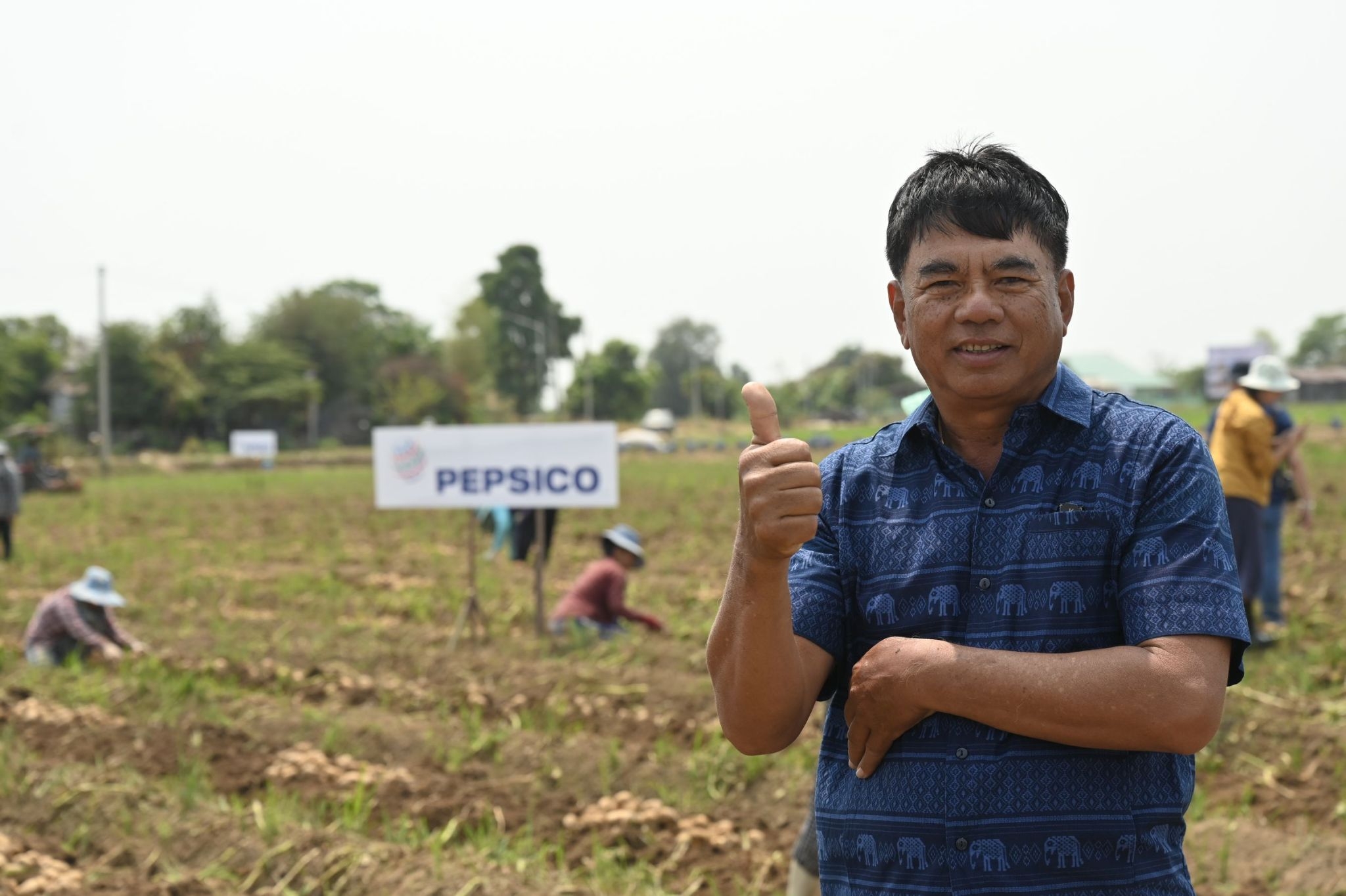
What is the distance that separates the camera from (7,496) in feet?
43.1

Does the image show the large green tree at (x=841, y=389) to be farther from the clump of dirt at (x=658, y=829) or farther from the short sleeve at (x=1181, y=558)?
the short sleeve at (x=1181, y=558)

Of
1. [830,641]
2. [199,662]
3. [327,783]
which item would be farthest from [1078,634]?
[199,662]

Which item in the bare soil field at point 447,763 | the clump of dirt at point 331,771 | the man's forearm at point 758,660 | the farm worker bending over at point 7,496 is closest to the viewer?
the man's forearm at point 758,660

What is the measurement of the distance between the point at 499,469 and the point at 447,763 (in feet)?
10.5

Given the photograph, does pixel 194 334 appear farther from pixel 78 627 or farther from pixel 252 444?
pixel 78 627

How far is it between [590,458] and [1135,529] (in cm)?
661

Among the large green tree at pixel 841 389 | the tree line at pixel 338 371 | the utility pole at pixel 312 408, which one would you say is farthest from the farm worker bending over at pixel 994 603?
the utility pole at pixel 312 408

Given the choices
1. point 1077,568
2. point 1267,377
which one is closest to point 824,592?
point 1077,568

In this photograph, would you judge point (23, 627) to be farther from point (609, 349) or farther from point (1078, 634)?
point (609, 349)

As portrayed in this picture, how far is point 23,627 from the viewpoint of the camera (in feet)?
30.6

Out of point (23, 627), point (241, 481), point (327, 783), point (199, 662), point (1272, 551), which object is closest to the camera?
point (327, 783)

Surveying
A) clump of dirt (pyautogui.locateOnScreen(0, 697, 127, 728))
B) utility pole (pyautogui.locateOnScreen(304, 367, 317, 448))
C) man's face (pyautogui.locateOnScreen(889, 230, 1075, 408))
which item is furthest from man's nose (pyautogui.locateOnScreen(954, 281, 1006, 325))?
utility pole (pyautogui.locateOnScreen(304, 367, 317, 448))

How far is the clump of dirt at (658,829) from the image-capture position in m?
4.37

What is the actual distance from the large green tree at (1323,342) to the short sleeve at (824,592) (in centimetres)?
11194
